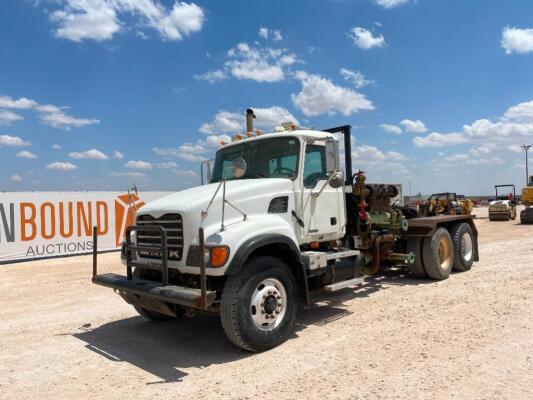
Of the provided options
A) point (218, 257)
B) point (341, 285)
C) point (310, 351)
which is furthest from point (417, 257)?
point (218, 257)

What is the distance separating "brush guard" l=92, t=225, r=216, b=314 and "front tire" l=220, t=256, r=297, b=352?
0.31m

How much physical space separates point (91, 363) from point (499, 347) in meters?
4.40

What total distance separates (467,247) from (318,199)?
5397 millimetres

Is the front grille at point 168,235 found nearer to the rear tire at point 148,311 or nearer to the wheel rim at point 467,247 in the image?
the rear tire at point 148,311

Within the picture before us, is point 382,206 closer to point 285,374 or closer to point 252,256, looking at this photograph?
point 252,256

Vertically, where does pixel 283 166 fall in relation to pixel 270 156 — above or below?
below

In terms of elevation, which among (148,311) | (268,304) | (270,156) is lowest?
(148,311)

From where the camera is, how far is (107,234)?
15188 millimetres

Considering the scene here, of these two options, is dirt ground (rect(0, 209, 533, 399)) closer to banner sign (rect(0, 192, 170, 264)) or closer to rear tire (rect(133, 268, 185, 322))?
rear tire (rect(133, 268, 185, 322))

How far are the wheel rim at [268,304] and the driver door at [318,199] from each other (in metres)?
1.04

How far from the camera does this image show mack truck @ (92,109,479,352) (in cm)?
464

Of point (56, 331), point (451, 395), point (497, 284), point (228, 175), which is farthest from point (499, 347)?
point (56, 331)

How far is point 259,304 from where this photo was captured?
4871 millimetres

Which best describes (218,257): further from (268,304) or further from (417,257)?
(417,257)
